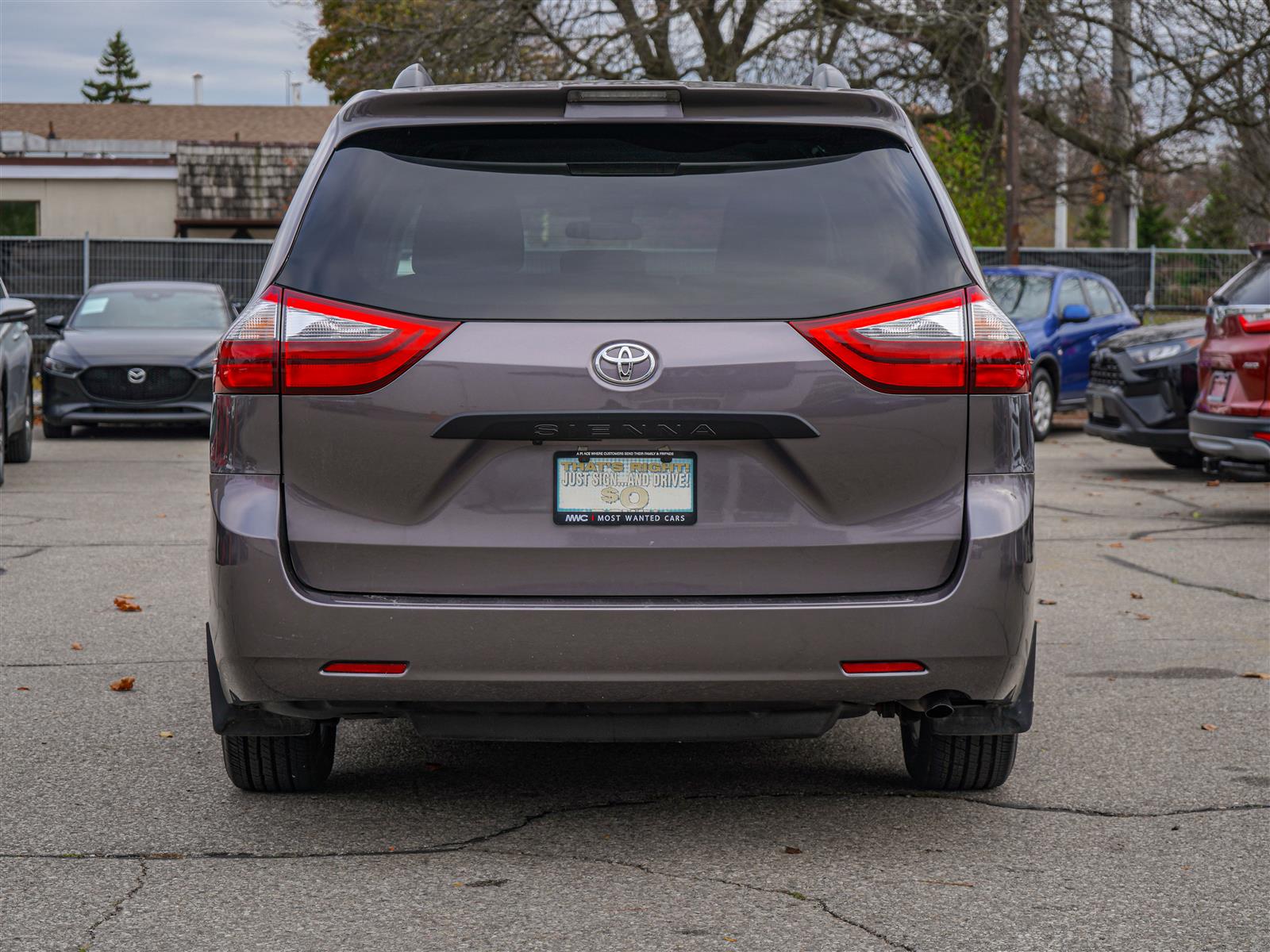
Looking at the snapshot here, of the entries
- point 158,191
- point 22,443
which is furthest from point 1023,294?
point 158,191

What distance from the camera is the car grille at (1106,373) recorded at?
14250mm

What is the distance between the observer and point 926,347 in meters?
3.91

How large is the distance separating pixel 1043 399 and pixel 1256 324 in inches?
315

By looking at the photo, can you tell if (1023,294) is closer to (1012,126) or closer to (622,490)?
(1012,126)

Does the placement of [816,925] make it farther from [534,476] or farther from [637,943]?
[534,476]

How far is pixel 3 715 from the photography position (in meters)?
5.67

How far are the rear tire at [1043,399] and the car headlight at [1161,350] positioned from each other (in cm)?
413

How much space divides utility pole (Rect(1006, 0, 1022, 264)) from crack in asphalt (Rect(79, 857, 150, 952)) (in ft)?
72.2

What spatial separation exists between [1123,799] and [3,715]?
143 inches

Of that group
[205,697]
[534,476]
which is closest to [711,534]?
[534,476]

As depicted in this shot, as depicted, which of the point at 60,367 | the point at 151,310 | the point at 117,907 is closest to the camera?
the point at 117,907

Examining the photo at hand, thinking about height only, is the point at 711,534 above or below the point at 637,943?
above

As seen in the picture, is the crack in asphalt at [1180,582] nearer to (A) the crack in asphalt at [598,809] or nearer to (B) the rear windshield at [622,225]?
(A) the crack in asphalt at [598,809]

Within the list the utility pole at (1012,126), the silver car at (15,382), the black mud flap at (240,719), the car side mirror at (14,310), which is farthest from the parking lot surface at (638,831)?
the utility pole at (1012,126)
